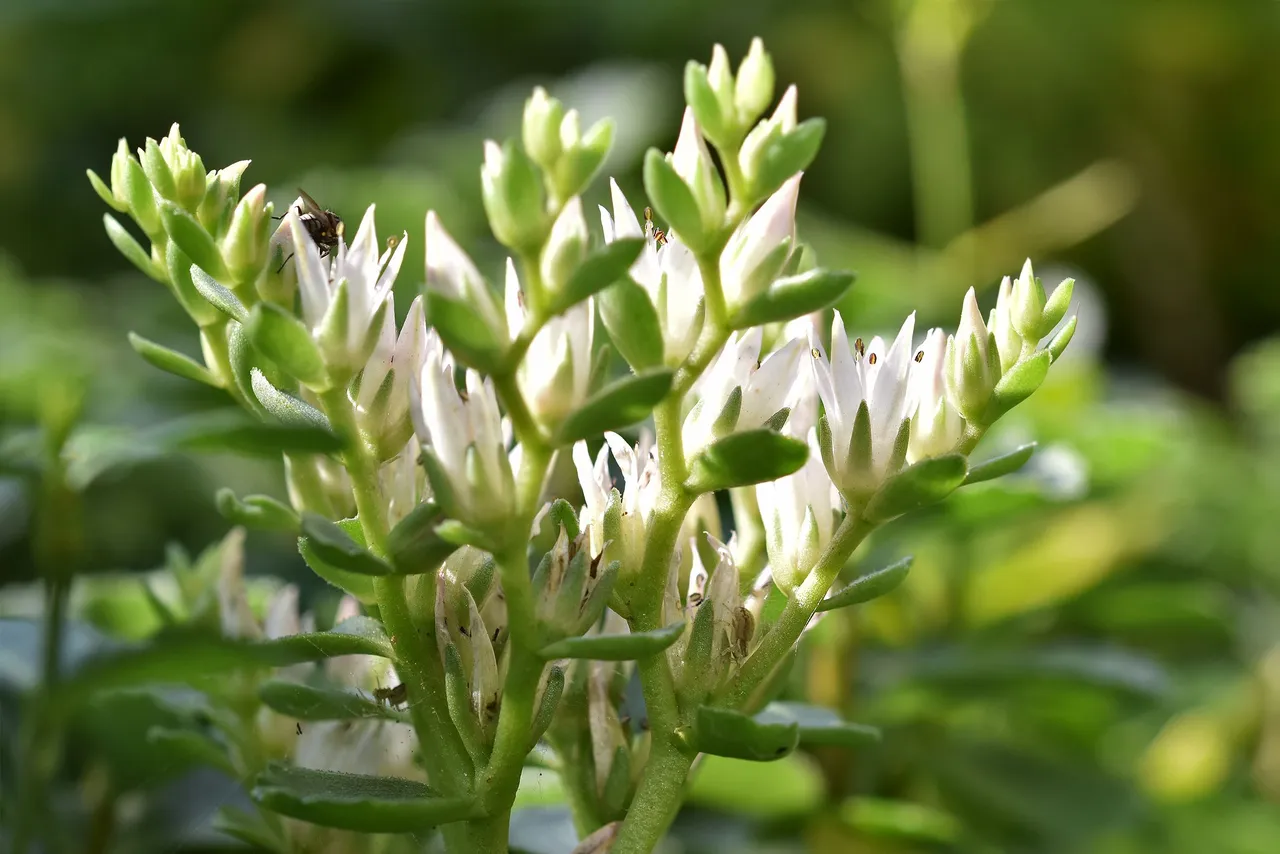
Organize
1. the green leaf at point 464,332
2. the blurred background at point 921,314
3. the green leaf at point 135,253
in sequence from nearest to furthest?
the green leaf at point 464,332 → the green leaf at point 135,253 → the blurred background at point 921,314

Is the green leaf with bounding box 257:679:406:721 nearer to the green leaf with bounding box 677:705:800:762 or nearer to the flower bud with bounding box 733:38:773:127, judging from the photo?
the green leaf with bounding box 677:705:800:762

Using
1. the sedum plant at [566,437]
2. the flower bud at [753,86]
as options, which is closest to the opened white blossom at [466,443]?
the sedum plant at [566,437]

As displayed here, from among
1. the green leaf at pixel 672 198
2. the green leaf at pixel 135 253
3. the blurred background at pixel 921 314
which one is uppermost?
the green leaf at pixel 135 253

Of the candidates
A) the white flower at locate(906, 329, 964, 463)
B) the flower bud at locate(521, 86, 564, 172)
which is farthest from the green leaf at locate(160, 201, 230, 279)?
the white flower at locate(906, 329, 964, 463)

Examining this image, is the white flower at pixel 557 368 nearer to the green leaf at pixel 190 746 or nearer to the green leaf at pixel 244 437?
the green leaf at pixel 244 437

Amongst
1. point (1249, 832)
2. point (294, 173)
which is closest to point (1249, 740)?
point (1249, 832)
